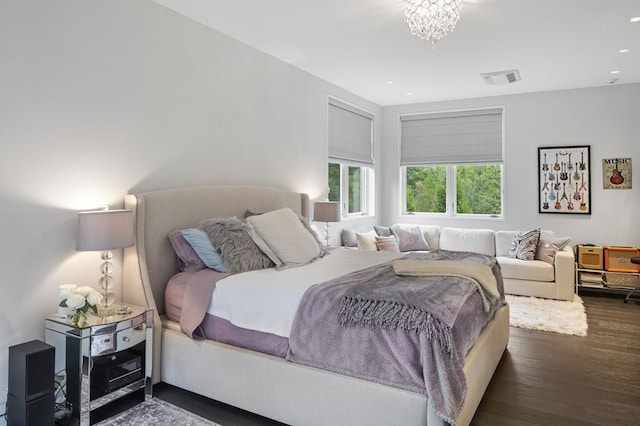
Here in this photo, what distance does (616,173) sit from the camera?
567cm

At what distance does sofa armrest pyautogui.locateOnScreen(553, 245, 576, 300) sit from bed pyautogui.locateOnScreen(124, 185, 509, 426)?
82.1 inches

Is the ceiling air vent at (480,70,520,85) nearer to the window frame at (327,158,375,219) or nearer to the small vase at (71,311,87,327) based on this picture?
the window frame at (327,158,375,219)

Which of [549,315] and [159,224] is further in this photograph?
[549,315]

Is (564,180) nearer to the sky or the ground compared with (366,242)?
nearer to the sky

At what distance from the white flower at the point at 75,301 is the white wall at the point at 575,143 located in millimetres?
5519

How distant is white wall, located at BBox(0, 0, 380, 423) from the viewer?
95.9 inches

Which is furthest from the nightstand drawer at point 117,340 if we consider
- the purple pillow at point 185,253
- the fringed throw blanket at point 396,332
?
the fringed throw blanket at point 396,332

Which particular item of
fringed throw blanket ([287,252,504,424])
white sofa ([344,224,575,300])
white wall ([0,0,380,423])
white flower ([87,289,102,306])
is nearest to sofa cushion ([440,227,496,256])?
white sofa ([344,224,575,300])

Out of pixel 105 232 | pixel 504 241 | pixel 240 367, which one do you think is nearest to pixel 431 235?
pixel 504 241

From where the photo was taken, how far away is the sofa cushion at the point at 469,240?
6.00 metres

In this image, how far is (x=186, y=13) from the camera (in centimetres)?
341

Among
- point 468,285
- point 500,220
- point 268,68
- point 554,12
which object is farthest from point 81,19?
point 500,220

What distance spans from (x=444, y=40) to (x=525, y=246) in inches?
115

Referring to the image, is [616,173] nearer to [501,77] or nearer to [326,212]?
[501,77]
